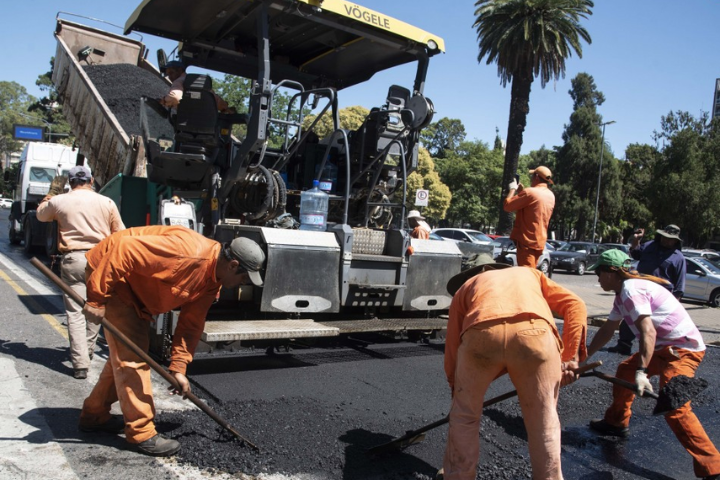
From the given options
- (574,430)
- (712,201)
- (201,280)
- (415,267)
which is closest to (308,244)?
(415,267)

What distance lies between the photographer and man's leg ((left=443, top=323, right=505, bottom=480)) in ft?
8.66

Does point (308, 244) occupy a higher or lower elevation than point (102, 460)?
higher

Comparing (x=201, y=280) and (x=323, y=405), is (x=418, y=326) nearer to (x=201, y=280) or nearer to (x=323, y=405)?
(x=323, y=405)

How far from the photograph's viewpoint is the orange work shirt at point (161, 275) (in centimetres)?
311

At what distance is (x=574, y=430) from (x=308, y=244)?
2598 millimetres

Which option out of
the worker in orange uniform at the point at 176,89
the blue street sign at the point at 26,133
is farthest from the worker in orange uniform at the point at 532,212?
the blue street sign at the point at 26,133

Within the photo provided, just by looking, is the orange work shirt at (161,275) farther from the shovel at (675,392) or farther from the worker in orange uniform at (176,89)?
the worker in orange uniform at (176,89)

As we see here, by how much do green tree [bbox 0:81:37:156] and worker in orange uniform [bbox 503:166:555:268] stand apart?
7358 cm

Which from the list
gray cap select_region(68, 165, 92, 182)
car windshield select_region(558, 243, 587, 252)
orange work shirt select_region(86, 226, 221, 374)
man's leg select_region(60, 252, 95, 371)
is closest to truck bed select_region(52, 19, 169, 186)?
gray cap select_region(68, 165, 92, 182)

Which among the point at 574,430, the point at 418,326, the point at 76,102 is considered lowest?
the point at 574,430

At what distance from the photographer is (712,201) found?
104 feet

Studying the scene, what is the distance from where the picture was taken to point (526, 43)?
832 inches

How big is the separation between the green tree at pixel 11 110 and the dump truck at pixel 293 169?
71148mm

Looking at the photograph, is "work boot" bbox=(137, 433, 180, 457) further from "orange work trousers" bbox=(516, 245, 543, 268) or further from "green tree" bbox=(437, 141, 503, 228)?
"green tree" bbox=(437, 141, 503, 228)
